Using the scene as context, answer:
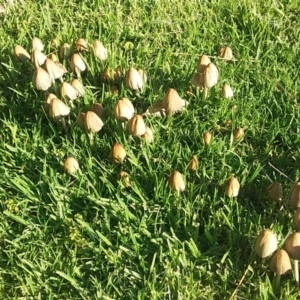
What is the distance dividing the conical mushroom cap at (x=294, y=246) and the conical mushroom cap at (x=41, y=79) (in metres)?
1.14

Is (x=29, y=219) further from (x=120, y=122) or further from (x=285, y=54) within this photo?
(x=285, y=54)

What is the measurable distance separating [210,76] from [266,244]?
0.80 m

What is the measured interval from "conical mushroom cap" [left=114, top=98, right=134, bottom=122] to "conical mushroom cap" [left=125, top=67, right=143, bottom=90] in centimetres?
17

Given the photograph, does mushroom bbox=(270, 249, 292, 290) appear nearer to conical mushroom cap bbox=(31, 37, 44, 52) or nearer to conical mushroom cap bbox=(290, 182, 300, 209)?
conical mushroom cap bbox=(290, 182, 300, 209)

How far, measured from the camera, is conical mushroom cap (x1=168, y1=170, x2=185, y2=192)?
6.66ft

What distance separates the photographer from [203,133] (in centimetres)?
229

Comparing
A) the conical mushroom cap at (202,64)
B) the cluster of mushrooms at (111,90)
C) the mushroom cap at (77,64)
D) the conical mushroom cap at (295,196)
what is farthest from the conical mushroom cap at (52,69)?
the conical mushroom cap at (295,196)

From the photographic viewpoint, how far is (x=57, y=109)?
2.22 meters

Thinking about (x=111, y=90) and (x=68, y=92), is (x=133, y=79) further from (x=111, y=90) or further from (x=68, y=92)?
(x=68, y=92)

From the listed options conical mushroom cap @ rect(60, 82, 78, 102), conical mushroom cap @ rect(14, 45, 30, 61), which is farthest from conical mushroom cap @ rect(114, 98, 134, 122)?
conical mushroom cap @ rect(14, 45, 30, 61)

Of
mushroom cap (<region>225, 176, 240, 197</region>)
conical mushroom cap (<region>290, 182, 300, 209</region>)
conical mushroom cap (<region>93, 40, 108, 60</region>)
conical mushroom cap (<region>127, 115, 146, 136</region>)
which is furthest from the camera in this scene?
conical mushroom cap (<region>93, 40, 108, 60</region>)

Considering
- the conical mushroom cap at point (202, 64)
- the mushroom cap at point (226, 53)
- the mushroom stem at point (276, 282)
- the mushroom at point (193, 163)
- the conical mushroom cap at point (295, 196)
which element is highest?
the conical mushroom cap at point (202, 64)

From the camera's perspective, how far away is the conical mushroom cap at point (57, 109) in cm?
221

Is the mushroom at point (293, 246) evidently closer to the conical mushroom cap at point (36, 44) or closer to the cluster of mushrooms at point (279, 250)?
the cluster of mushrooms at point (279, 250)
